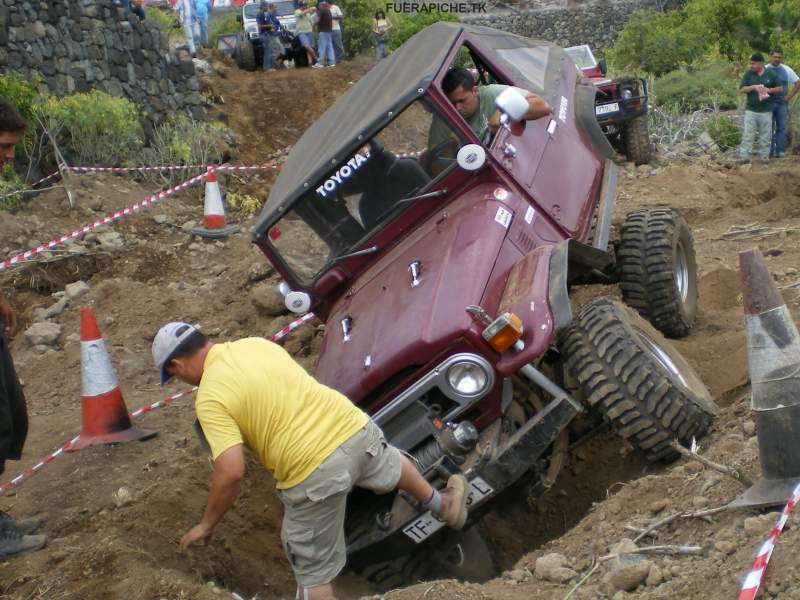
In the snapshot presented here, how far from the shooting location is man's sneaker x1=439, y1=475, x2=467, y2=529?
3.98 metres

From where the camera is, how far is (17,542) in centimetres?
463

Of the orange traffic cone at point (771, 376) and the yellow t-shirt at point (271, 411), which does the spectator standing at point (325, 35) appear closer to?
the yellow t-shirt at point (271, 411)

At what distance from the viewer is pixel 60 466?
18.0 ft

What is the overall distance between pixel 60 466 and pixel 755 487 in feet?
12.0

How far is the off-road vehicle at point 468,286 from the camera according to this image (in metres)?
4.20

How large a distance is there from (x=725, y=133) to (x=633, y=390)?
10073 millimetres

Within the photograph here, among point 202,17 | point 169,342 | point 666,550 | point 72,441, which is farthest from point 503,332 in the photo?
point 202,17

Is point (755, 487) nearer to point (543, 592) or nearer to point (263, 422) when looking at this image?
point (543, 592)

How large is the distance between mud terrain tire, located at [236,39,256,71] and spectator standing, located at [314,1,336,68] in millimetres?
1210

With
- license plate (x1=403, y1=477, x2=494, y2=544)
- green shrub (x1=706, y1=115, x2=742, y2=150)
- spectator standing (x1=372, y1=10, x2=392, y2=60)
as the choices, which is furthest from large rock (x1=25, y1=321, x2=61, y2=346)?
spectator standing (x1=372, y1=10, x2=392, y2=60)

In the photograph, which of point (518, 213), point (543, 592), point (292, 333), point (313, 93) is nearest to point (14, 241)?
point (292, 333)

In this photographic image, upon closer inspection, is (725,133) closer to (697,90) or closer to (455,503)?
(697,90)

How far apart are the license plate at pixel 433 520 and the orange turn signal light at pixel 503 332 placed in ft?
1.84

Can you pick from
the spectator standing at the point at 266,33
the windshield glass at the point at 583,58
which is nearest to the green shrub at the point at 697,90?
the windshield glass at the point at 583,58
